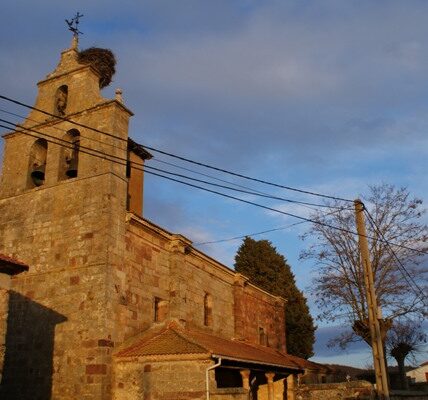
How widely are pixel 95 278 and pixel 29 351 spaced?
3.24 meters

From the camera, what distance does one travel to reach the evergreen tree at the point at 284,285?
35531 mm

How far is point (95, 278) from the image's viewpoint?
15.0 meters

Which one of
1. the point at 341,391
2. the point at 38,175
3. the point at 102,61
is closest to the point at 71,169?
the point at 38,175

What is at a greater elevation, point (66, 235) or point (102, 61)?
point (102, 61)

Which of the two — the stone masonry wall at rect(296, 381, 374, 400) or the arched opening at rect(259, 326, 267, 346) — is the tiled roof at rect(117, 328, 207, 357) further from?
the arched opening at rect(259, 326, 267, 346)

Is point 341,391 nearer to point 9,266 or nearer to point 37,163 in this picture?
point 9,266

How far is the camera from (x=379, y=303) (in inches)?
904

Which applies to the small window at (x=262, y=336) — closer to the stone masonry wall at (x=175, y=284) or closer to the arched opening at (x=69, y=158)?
the stone masonry wall at (x=175, y=284)

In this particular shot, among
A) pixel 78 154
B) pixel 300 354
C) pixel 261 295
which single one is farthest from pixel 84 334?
pixel 300 354

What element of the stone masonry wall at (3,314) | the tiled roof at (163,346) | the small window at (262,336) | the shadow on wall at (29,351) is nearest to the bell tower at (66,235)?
the shadow on wall at (29,351)

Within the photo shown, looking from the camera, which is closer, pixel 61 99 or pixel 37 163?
pixel 37 163

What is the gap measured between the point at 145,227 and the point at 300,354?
2211cm

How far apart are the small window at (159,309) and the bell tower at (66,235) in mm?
2570

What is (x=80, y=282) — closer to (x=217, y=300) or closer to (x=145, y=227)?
(x=145, y=227)
